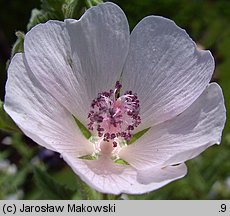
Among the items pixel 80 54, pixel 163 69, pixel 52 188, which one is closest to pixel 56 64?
pixel 80 54

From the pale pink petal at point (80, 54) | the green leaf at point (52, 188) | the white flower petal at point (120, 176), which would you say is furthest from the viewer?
the green leaf at point (52, 188)

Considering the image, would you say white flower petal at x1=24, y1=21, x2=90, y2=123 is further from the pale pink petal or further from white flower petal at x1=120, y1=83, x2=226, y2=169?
white flower petal at x1=120, y1=83, x2=226, y2=169

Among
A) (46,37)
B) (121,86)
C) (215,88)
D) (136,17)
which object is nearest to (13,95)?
(46,37)

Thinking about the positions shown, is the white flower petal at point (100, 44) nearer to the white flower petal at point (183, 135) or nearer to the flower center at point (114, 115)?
the flower center at point (114, 115)

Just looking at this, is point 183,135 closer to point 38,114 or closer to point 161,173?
point 161,173

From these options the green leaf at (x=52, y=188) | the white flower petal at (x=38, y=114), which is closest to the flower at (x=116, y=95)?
the white flower petal at (x=38, y=114)

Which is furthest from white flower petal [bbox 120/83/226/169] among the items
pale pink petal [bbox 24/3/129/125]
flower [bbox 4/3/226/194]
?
pale pink petal [bbox 24/3/129/125]

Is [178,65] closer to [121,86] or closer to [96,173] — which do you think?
[121,86]
